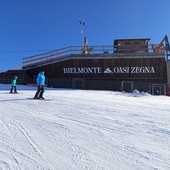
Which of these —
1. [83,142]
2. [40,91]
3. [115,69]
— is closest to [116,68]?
[115,69]

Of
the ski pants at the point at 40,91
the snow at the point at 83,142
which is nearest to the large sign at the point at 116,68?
the ski pants at the point at 40,91

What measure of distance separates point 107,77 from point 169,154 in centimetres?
1896

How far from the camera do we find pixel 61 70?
24297 millimetres

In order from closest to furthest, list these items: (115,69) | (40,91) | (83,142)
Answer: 1. (83,142)
2. (40,91)
3. (115,69)

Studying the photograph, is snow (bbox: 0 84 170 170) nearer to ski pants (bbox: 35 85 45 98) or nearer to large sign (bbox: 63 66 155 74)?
ski pants (bbox: 35 85 45 98)

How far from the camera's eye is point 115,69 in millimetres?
23266

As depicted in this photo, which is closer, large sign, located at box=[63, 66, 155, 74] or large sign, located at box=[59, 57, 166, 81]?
large sign, located at box=[59, 57, 166, 81]

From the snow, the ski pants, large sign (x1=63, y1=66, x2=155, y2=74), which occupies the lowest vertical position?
the snow

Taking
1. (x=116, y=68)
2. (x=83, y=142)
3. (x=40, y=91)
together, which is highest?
(x=116, y=68)

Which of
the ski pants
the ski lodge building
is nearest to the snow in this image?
the ski pants

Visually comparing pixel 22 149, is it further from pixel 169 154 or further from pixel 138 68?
pixel 138 68

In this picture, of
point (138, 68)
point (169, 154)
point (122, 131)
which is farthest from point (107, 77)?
point (169, 154)

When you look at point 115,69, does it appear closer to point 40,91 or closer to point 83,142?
point 40,91

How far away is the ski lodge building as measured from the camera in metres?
22.5
